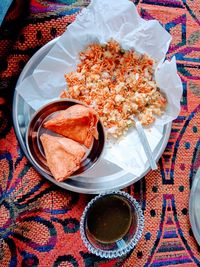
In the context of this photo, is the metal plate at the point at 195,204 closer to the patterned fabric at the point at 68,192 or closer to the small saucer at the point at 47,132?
the patterned fabric at the point at 68,192

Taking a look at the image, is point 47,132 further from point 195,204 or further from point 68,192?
point 195,204

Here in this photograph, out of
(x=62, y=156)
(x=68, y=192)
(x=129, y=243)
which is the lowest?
(x=129, y=243)

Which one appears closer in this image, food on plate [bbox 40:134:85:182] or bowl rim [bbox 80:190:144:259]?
food on plate [bbox 40:134:85:182]

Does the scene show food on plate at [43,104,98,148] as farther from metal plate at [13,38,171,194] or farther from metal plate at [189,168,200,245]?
metal plate at [189,168,200,245]

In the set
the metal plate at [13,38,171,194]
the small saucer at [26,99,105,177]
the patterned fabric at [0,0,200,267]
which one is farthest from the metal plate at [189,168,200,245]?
the small saucer at [26,99,105,177]

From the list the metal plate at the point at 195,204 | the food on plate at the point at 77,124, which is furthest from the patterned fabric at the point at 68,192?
the food on plate at the point at 77,124

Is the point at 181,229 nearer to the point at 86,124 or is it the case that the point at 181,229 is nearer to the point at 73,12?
the point at 86,124

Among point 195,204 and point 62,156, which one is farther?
point 195,204

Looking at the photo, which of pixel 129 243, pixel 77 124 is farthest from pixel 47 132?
pixel 129 243
